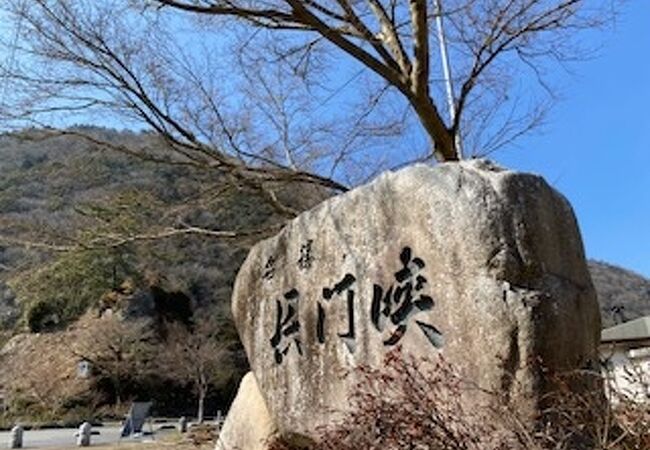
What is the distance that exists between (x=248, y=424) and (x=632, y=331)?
1333cm

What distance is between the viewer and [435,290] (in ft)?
12.5

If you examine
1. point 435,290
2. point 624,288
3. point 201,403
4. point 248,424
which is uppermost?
point 624,288

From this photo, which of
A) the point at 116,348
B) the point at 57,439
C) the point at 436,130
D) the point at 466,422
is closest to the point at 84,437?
the point at 57,439

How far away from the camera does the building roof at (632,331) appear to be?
1538 cm

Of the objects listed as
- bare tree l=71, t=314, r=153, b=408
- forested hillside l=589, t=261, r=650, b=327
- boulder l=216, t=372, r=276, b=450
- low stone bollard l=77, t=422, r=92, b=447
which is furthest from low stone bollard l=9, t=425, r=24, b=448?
forested hillside l=589, t=261, r=650, b=327

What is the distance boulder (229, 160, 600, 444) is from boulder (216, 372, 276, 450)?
0.34 meters

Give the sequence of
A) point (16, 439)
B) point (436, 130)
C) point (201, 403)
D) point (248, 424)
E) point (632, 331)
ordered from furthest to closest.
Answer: point (201, 403)
point (16, 439)
point (632, 331)
point (436, 130)
point (248, 424)

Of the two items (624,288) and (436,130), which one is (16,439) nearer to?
(436,130)

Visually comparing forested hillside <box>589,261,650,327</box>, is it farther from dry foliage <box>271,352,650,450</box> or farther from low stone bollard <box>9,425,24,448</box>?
dry foliage <box>271,352,650,450</box>

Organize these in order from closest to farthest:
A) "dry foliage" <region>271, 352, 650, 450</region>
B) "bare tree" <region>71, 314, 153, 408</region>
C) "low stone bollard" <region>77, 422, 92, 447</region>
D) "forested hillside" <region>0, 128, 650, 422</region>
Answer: "dry foliage" <region>271, 352, 650, 450</region> < "forested hillside" <region>0, 128, 650, 422</region> < "low stone bollard" <region>77, 422, 92, 447</region> < "bare tree" <region>71, 314, 153, 408</region>

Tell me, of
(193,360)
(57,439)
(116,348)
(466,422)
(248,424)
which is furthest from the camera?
(116,348)

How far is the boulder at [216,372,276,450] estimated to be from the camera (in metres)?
5.23

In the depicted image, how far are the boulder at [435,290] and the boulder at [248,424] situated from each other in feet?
A: 1.11

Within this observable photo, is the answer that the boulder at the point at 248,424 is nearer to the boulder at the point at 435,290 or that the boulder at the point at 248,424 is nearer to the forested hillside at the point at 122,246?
the boulder at the point at 435,290
